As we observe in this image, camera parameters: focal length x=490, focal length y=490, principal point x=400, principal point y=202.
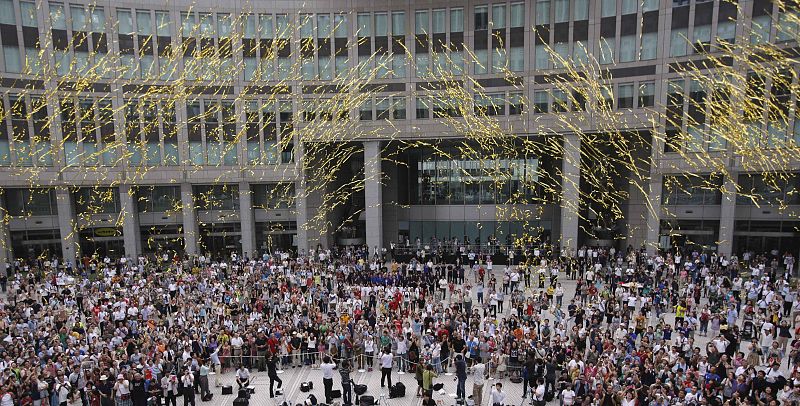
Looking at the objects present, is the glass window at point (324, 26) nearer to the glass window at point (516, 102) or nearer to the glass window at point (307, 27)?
the glass window at point (307, 27)

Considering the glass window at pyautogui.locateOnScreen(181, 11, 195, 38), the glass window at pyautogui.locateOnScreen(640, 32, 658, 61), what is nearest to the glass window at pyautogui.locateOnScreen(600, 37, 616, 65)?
the glass window at pyautogui.locateOnScreen(640, 32, 658, 61)

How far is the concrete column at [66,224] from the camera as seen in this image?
127 feet

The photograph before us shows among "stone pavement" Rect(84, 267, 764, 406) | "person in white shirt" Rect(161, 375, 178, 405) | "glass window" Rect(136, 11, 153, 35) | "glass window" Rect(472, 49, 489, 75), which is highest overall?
"glass window" Rect(136, 11, 153, 35)

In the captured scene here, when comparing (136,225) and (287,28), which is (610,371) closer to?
(287,28)

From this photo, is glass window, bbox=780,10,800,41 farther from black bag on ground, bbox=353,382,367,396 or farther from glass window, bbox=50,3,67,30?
glass window, bbox=50,3,67,30

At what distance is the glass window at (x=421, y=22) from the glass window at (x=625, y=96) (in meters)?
14.8

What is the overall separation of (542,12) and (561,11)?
1.32m

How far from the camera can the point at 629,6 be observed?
3388 cm

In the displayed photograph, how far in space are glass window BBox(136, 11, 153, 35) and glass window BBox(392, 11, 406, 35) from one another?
62.2 ft

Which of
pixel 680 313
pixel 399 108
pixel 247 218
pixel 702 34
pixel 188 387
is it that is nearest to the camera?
pixel 188 387

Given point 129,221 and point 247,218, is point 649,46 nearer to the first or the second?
point 247,218

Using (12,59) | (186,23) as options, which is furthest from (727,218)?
(12,59)

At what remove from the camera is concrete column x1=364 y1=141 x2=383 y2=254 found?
3878 cm

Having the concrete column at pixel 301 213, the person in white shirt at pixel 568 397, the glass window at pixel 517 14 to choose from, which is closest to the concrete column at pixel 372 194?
the concrete column at pixel 301 213
